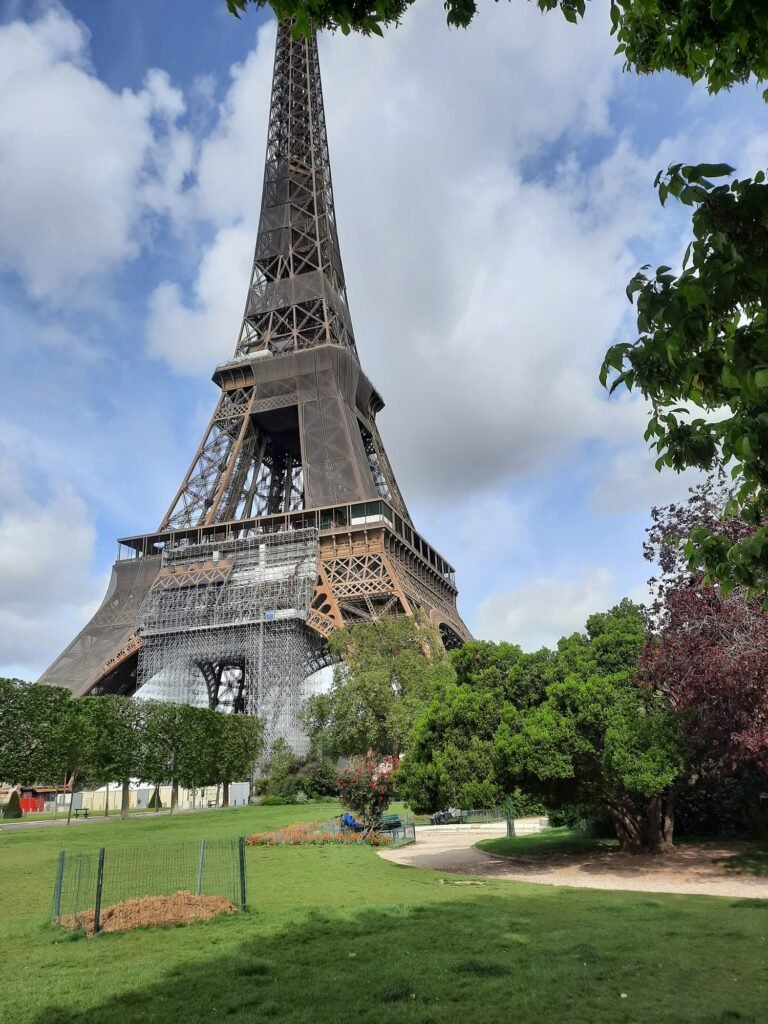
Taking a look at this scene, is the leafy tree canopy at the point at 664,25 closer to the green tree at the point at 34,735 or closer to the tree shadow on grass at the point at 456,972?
the tree shadow on grass at the point at 456,972

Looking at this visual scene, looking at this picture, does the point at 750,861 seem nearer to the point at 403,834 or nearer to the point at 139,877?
the point at 403,834

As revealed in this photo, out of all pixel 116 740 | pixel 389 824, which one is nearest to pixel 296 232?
pixel 116 740

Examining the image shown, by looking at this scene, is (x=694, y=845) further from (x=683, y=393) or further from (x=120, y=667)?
(x=120, y=667)

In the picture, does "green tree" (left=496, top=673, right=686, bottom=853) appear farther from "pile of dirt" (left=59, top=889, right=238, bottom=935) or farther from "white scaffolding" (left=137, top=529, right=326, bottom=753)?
"white scaffolding" (left=137, top=529, right=326, bottom=753)

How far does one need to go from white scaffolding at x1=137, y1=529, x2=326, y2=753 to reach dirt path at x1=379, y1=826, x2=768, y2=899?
26.5 m

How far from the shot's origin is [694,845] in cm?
1727

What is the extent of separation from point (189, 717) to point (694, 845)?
2790 centimetres

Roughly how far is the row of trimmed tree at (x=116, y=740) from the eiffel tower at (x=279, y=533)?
4267 mm

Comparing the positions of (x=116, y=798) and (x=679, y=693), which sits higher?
(x=116, y=798)

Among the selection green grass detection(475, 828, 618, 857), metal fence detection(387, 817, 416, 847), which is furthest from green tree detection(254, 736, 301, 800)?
green grass detection(475, 828, 618, 857)

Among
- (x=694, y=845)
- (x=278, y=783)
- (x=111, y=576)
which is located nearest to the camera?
(x=694, y=845)

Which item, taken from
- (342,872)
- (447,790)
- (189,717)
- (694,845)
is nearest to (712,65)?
(447,790)

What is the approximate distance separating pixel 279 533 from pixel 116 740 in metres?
18.3

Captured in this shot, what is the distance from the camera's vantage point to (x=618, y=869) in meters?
14.6
